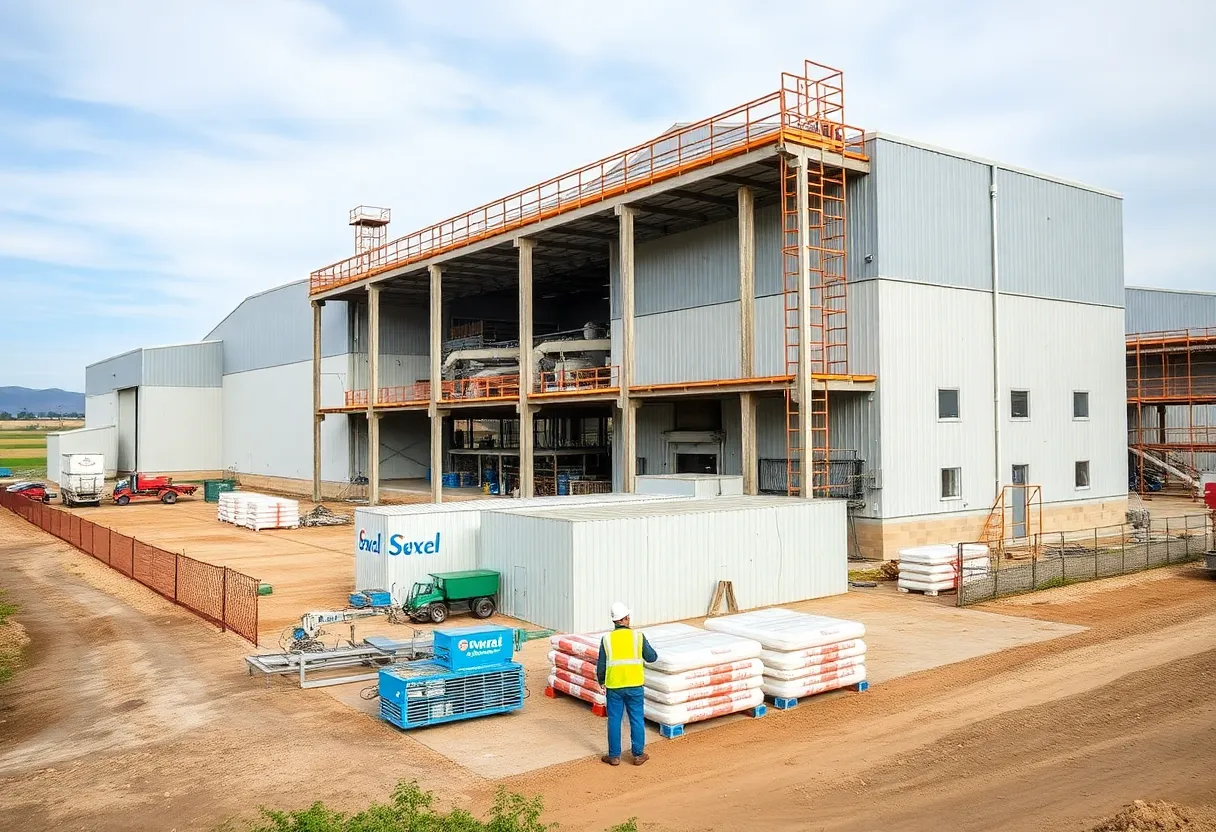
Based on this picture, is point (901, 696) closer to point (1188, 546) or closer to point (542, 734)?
point (542, 734)

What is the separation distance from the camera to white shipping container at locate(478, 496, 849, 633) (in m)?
18.5

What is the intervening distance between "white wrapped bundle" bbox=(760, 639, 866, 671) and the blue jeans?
315 cm

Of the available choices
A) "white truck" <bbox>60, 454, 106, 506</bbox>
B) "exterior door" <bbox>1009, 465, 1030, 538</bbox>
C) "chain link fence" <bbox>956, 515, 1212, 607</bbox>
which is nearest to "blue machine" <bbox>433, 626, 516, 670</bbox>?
"chain link fence" <bbox>956, 515, 1212, 607</bbox>

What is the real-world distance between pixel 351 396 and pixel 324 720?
42.5 metres

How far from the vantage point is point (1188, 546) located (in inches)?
1078

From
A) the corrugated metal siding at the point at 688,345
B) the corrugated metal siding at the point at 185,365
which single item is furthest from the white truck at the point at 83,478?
the corrugated metal siding at the point at 688,345

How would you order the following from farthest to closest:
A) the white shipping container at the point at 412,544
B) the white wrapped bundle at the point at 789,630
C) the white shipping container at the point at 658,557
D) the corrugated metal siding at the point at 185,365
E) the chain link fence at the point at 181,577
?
the corrugated metal siding at the point at 185,365, the white shipping container at the point at 412,544, the chain link fence at the point at 181,577, the white shipping container at the point at 658,557, the white wrapped bundle at the point at 789,630

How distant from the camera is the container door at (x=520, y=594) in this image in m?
19.8

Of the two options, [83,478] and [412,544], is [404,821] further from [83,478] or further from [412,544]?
[83,478]

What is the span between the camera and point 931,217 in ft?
95.2

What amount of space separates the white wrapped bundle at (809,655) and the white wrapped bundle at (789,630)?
0.08 m

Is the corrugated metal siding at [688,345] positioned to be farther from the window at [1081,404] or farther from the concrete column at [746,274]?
the window at [1081,404]

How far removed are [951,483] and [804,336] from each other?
7.42 m

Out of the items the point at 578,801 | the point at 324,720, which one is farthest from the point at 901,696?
Answer: the point at 324,720
